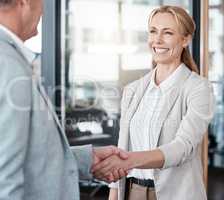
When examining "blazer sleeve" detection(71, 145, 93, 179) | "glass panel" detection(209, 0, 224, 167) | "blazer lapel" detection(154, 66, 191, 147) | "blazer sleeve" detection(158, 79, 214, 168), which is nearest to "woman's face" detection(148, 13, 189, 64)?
"blazer lapel" detection(154, 66, 191, 147)

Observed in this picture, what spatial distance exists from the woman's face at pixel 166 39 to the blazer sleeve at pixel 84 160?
738 mm

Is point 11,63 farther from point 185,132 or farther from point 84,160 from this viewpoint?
point 185,132

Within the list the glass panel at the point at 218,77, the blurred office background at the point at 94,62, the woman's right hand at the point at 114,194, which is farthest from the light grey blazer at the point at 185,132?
the glass panel at the point at 218,77

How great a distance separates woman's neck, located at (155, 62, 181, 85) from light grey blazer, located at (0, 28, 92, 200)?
1025mm

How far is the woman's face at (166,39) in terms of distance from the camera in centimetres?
219

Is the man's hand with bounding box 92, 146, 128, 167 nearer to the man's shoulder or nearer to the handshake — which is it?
the handshake

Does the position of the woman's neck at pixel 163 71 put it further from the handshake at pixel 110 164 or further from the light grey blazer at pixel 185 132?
the handshake at pixel 110 164

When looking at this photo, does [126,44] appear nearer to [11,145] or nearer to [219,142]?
[219,142]

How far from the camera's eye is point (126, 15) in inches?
171

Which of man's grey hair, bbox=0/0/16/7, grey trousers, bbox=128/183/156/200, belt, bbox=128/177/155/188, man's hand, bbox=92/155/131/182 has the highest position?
man's grey hair, bbox=0/0/16/7

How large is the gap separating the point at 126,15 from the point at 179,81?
231 centimetres

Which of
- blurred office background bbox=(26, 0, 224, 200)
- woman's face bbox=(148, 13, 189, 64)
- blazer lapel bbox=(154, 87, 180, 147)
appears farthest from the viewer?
blurred office background bbox=(26, 0, 224, 200)

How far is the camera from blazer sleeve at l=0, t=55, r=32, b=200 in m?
1.17

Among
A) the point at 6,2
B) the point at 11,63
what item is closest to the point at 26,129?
the point at 11,63
